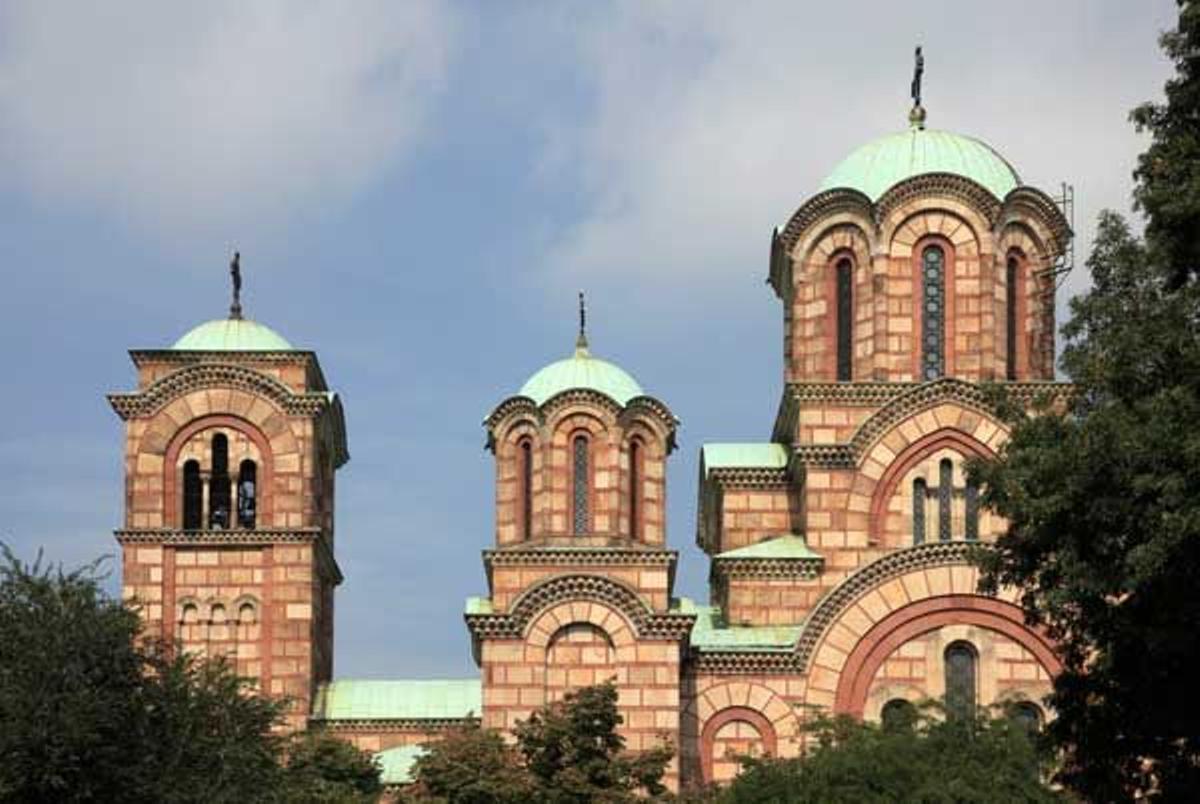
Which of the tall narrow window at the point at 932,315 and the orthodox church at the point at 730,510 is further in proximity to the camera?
the tall narrow window at the point at 932,315

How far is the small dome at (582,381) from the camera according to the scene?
60781 millimetres

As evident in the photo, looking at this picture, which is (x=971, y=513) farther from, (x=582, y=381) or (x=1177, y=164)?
(x=1177, y=164)

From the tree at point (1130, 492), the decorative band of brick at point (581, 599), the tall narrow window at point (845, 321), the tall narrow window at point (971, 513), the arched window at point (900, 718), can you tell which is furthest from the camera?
the tall narrow window at point (845, 321)

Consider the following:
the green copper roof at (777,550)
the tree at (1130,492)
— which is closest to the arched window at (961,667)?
the green copper roof at (777,550)

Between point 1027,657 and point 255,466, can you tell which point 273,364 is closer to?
point 255,466

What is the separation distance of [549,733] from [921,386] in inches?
437

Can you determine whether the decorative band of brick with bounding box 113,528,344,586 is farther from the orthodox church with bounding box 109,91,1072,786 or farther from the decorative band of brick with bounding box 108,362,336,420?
the decorative band of brick with bounding box 108,362,336,420

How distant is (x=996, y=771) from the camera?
169 feet

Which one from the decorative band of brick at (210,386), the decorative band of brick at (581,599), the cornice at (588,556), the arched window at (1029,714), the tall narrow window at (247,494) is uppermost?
the decorative band of brick at (210,386)

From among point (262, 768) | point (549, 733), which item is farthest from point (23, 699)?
point (549, 733)

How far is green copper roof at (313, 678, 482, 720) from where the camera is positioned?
62500 mm

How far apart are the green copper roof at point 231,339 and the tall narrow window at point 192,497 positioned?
7.40 ft

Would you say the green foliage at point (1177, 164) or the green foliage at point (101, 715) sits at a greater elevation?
the green foliage at point (1177, 164)

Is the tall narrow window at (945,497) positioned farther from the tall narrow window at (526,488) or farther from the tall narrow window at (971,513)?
the tall narrow window at (526,488)
